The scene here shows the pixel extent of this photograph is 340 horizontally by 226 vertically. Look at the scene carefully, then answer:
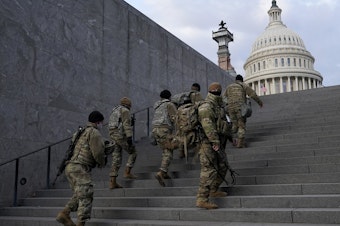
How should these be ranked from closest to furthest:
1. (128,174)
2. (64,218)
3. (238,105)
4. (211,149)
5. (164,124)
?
(64,218)
(211,149)
(164,124)
(128,174)
(238,105)

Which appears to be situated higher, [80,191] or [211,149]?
[211,149]

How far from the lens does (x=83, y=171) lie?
5.70m

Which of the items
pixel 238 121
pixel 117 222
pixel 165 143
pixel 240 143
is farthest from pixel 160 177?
pixel 238 121

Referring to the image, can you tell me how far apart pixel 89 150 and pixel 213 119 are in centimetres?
197

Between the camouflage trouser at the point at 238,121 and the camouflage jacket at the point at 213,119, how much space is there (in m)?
2.79

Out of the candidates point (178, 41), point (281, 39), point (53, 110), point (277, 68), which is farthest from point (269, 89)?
point (53, 110)

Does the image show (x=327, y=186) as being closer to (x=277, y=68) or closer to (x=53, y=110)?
(x=53, y=110)

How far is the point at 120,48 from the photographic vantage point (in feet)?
42.0

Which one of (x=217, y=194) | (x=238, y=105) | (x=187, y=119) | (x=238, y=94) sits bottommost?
(x=217, y=194)

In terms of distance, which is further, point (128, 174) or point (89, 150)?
point (128, 174)

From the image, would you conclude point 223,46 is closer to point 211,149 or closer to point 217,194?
point 217,194

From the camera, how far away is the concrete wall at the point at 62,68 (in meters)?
8.74

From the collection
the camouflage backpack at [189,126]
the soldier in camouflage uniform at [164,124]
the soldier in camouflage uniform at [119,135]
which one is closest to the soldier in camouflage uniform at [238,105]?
the soldier in camouflage uniform at [164,124]

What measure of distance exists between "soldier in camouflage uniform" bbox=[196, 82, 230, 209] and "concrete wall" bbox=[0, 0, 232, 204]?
4835 millimetres
